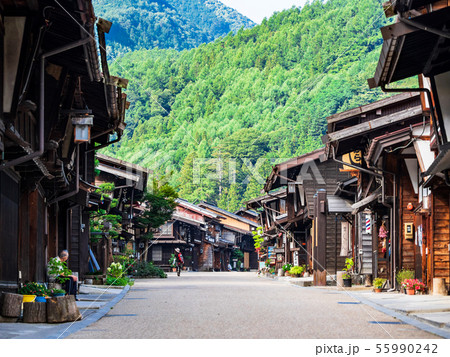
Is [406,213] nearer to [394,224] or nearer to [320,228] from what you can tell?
[394,224]

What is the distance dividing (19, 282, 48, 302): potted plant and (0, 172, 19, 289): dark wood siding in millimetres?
518

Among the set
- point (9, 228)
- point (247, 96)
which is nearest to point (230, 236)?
point (247, 96)

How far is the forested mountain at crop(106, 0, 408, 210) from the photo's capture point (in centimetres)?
13162

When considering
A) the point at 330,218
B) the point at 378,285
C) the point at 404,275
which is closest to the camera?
the point at 404,275

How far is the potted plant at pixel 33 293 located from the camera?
14.7m

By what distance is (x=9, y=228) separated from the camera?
16.2m

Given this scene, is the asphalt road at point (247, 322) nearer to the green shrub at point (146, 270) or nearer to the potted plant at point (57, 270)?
the potted plant at point (57, 270)

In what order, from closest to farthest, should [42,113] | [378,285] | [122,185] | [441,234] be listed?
[42,113] → [441,234] → [378,285] → [122,185]

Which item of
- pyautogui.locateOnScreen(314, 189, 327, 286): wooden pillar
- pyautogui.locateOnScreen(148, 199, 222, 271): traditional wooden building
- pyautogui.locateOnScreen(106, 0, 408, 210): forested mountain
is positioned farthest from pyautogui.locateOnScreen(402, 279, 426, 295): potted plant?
pyautogui.locateOnScreen(106, 0, 408, 210): forested mountain

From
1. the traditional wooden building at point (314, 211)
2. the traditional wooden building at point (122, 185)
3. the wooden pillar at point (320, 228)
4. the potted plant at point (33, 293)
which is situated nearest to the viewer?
the potted plant at point (33, 293)

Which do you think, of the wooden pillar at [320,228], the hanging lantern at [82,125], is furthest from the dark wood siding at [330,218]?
the hanging lantern at [82,125]

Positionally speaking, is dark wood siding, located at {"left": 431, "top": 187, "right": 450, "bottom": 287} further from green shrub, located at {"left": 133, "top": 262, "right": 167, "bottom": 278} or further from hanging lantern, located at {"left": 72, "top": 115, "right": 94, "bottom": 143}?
green shrub, located at {"left": 133, "top": 262, "right": 167, "bottom": 278}

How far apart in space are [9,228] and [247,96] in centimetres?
14764

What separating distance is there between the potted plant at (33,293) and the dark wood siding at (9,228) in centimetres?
52
